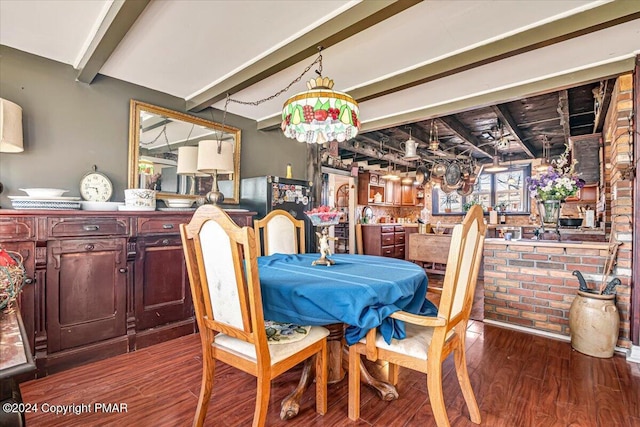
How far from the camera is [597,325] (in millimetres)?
2316

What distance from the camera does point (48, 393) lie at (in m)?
1.87

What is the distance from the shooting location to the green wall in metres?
2.31

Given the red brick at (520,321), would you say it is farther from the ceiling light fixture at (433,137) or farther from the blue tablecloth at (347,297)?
the ceiling light fixture at (433,137)

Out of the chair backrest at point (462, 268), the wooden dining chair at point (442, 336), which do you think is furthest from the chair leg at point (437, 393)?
the chair backrest at point (462, 268)

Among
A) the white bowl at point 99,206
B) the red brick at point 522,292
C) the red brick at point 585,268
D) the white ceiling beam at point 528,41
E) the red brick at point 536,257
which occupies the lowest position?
the red brick at point 522,292

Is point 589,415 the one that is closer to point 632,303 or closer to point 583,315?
point 583,315

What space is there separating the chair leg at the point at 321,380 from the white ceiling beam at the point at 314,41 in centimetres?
182

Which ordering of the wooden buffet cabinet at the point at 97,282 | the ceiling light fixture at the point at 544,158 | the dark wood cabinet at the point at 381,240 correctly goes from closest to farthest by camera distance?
Result: the wooden buffet cabinet at the point at 97,282
the ceiling light fixture at the point at 544,158
the dark wood cabinet at the point at 381,240

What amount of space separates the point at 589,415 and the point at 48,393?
3.08 metres

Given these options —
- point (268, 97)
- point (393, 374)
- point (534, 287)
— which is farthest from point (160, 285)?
point (534, 287)

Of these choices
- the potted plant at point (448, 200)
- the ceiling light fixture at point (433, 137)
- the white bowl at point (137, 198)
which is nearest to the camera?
the white bowl at point (137, 198)

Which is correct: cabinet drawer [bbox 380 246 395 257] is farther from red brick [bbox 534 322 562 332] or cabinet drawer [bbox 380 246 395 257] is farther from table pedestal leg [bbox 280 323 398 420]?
table pedestal leg [bbox 280 323 398 420]

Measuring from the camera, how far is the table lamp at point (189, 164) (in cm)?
324

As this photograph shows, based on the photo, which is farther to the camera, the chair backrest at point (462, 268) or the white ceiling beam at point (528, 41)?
the white ceiling beam at point (528, 41)
